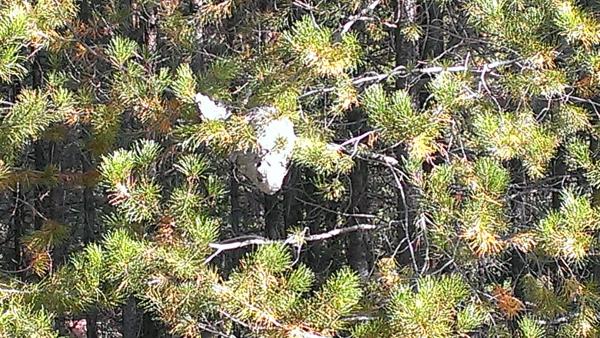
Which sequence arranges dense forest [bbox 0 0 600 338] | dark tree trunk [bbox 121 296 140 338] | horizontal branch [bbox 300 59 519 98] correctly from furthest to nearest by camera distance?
dark tree trunk [bbox 121 296 140 338] → horizontal branch [bbox 300 59 519 98] → dense forest [bbox 0 0 600 338]

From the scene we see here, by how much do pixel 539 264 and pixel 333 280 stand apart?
0.87m

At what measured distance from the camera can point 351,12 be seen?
332 centimetres

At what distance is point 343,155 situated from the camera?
2.73 m

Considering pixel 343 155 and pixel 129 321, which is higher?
pixel 343 155

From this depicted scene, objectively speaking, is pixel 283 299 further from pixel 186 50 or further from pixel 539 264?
pixel 186 50

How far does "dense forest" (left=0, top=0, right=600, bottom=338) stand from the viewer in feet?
8.02

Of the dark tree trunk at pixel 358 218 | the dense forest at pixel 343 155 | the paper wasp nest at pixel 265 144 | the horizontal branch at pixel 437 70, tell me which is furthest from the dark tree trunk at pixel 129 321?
the horizontal branch at pixel 437 70

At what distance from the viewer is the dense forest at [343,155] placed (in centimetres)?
244

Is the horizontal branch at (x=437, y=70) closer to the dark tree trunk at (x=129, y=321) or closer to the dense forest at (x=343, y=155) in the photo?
the dense forest at (x=343, y=155)

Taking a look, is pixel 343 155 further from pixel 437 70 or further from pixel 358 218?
pixel 358 218

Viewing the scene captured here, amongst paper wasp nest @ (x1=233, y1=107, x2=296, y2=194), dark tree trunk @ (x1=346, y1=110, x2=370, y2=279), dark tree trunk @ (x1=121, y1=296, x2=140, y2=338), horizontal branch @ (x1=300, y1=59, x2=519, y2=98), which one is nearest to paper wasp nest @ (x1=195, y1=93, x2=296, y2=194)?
paper wasp nest @ (x1=233, y1=107, x2=296, y2=194)

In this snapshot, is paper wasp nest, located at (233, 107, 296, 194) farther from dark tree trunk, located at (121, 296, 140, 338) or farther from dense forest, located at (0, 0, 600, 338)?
dark tree trunk, located at (121, 296, 140, 338)

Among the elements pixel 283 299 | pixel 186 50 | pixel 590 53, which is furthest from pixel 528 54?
pixel 186 50

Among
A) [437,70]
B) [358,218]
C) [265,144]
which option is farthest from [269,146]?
[358,218]
